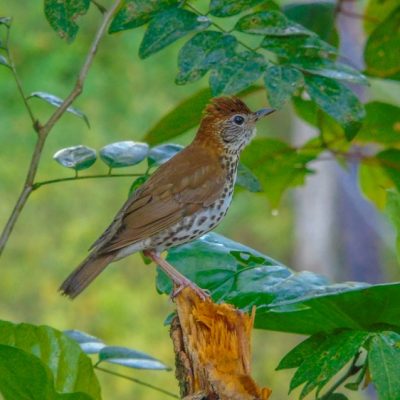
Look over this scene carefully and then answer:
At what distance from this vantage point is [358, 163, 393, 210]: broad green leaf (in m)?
3.39

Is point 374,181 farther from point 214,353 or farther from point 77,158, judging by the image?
point 214,353

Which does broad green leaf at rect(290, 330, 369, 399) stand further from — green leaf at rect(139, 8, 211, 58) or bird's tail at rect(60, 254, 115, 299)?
bird's tail at rect(60, 254, 115, 299)

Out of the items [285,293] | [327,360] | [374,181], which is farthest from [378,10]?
[327,360]

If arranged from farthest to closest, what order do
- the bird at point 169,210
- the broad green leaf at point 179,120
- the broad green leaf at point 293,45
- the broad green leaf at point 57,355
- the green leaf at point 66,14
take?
the broad green leaf at point 179,120 → the bird at point 169,210 → the broad green leaf at point 293,45 → the green leaf at point 66,14 → the broad green leaf at point 57,355

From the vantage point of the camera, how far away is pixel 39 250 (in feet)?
41.7

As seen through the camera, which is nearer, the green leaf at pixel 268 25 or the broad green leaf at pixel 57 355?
the broad green leaf at pixel 57 355

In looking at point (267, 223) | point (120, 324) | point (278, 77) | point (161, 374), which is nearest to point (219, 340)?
point (278, 77)

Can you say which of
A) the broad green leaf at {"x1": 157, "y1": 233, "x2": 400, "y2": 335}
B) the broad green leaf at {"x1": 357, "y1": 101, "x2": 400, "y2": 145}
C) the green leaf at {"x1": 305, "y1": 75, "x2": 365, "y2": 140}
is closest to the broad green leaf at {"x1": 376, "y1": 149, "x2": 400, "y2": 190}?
the broad green leaf at {"x1": 357, "y1": 101, "x2": 400, "y2": 145}

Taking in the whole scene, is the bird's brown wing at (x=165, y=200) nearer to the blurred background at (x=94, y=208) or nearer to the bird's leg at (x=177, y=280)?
the bird's leg at (x=177, y=280)

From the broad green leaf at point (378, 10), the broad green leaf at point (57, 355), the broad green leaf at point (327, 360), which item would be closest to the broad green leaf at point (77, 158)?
the broad green leaf at point (57, 355)

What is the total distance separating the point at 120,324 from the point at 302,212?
4479 mm

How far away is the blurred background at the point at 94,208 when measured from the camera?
11.4 metres

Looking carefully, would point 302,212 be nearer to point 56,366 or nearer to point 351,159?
point 351,159

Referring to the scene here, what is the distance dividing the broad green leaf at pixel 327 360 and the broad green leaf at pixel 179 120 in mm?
1249
